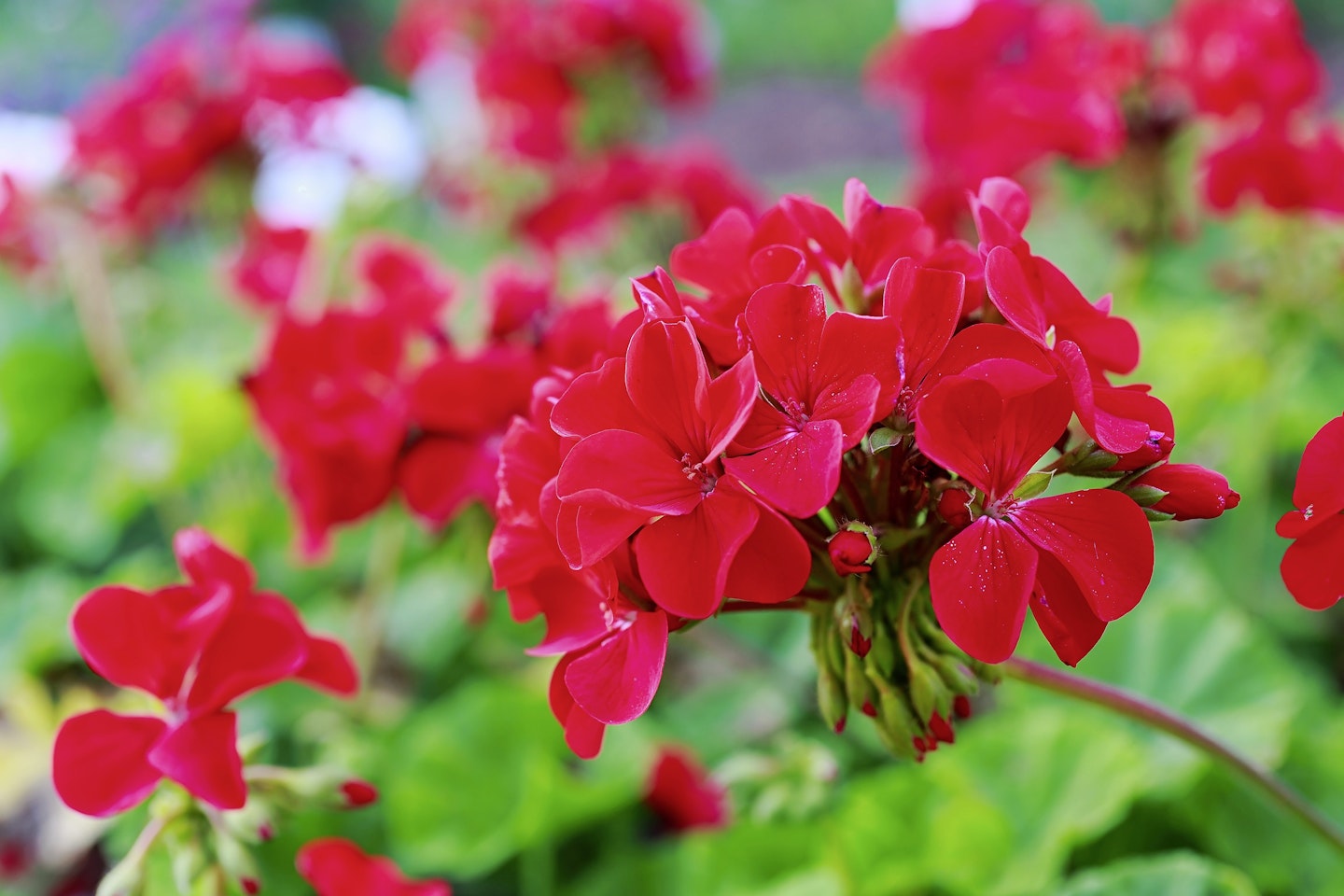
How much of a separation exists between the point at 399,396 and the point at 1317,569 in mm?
592

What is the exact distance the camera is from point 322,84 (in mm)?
1540

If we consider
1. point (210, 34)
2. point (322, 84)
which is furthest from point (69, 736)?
point (210, 34)

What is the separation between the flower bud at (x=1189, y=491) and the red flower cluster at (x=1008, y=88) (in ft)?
2.47

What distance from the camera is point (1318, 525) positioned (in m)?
0.45

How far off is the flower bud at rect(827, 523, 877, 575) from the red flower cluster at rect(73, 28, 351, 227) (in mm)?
1300

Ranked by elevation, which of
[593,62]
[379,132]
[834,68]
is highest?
[593,62]

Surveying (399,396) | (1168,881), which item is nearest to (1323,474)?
(1168,881)

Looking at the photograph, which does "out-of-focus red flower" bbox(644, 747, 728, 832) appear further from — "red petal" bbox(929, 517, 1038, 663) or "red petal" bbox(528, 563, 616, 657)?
→ "red petal" bbox(929, 517, 1038, 663)

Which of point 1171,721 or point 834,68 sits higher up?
point 1171,721

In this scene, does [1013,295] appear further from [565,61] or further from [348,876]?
[565,61]

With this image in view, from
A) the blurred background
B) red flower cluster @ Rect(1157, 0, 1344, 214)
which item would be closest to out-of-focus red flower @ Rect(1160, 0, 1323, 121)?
red flower cluster @ Rect(1157, 0, 1344, 214)

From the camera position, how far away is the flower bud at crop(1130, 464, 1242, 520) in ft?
1.39

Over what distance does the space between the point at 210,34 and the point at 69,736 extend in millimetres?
1528

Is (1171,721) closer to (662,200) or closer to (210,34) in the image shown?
(662,200)
